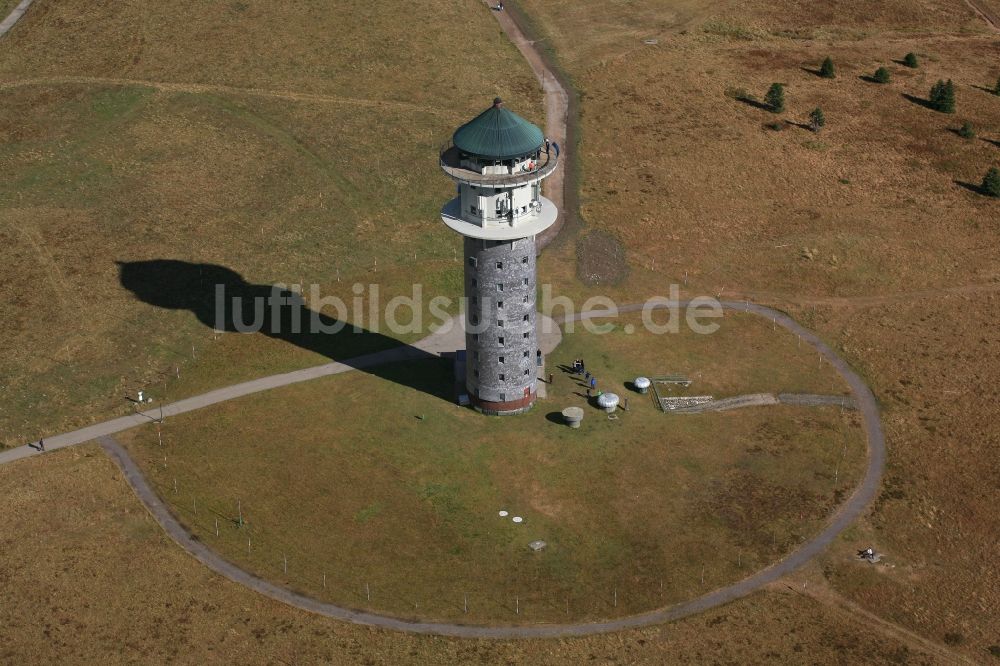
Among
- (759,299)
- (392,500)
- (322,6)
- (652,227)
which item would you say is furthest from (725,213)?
(322,6)

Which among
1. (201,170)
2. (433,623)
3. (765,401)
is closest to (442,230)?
(201,170)

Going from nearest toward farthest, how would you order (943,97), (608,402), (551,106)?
(608,402) → (551,106) → (943,97)

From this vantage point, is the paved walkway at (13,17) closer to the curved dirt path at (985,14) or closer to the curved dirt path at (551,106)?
the curved dirt path at (551,106)

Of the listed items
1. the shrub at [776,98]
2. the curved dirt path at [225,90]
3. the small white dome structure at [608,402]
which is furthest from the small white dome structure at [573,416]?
the shrub at [776,98]

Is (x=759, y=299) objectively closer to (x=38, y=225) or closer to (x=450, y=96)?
(x=450, y=96)

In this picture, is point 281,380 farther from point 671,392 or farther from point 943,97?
point 943,97
